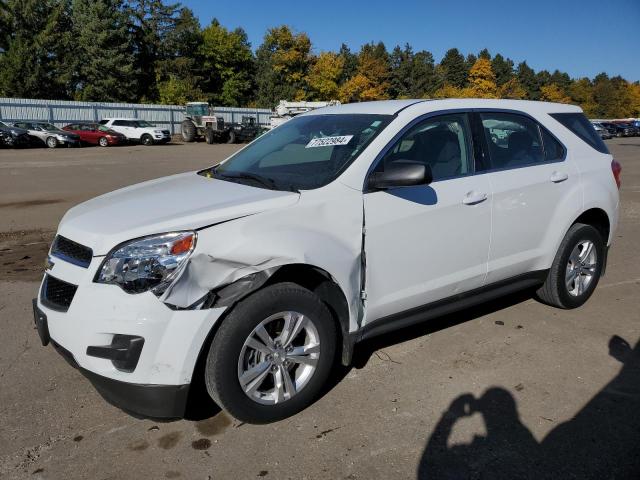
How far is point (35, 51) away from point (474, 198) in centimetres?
5782

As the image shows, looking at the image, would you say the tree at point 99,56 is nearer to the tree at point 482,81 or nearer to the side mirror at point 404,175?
the side mirror at point 404,175

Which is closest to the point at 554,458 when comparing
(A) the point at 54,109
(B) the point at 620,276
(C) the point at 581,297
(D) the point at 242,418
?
(D) the point at 242,418

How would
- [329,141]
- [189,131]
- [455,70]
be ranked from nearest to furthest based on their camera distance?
[329,141]
[189,131]
[455,70]

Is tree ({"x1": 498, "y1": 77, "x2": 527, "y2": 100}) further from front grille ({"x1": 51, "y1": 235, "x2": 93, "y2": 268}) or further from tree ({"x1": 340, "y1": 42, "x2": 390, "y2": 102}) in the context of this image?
front grille ({"x1": 51, "y1": 235, "x2": 93, "y2": 268})

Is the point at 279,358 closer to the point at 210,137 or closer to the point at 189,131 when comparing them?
the point at 210,137

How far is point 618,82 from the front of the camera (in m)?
109

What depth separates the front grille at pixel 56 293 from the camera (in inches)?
109

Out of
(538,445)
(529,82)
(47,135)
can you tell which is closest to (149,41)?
(47,135)

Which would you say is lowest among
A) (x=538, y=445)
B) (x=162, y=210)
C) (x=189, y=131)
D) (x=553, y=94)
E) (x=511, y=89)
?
(x=189, y=131)

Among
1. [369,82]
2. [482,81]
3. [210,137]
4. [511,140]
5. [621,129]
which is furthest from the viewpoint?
[482,81]

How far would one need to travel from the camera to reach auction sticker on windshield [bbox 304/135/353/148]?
11.7 ft

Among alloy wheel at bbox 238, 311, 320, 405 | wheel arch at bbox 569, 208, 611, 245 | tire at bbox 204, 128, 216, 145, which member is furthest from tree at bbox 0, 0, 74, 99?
alloy wheel at bbox 238, 311, 320, 405

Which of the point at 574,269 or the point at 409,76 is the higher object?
the point at 409,76

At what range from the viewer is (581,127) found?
186 inches
